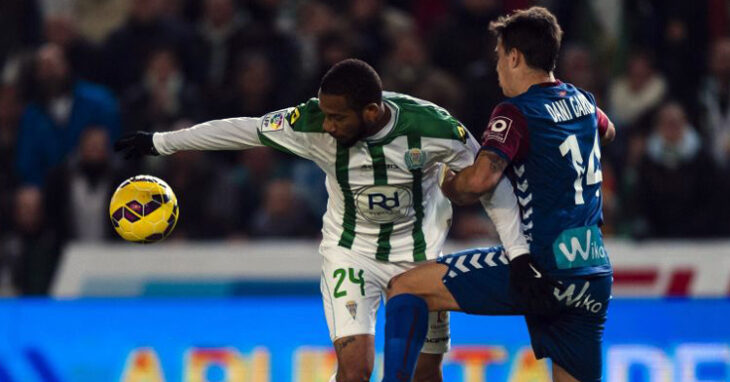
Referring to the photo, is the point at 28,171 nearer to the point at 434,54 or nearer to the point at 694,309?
the point at 434,54

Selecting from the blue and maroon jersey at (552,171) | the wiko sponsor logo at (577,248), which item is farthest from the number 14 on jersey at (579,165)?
the wiko sponsor logo at (577,248)

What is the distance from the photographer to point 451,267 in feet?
18.7

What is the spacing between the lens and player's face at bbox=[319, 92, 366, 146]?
5.73 m

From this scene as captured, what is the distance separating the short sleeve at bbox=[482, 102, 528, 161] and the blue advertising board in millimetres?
2678

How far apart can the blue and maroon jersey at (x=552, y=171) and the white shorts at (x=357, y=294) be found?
82 centimetres

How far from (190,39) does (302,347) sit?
4.04 metres

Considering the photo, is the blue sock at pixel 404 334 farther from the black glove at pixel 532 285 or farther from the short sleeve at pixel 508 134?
the short sleeve at pixel 508 134

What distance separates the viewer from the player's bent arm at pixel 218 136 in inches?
239

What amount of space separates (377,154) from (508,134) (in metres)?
0.73

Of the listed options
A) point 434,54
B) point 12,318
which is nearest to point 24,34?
point 434,54

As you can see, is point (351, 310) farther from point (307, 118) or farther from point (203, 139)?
point (203, 139)

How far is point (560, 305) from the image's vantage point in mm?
5637

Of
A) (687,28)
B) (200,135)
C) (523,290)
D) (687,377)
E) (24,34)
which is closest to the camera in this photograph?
(523,290)

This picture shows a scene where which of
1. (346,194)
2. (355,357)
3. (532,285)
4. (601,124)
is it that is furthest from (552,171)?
(355,357)
